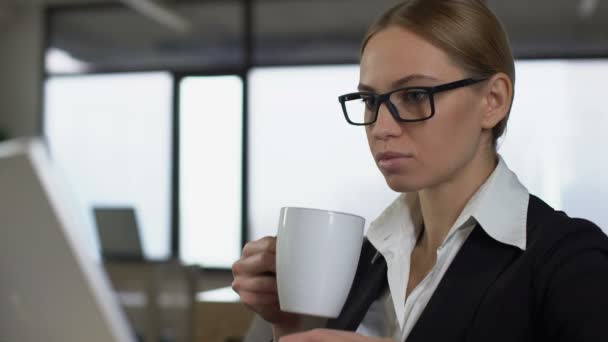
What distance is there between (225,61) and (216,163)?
85cm

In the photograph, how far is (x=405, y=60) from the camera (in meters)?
0.90

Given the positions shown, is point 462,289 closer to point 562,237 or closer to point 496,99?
point 562,237

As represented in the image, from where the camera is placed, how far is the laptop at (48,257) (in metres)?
0.86

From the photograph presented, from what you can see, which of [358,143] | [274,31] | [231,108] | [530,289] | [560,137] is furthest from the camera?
[274,31]

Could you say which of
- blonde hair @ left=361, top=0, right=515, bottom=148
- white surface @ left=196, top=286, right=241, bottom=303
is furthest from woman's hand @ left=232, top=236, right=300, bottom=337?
white surface @ left=196, top=286, right=241, bottom=303

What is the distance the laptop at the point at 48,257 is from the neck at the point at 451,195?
44 centimetres

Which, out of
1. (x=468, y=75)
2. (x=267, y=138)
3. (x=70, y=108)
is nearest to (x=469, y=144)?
(x=468, y=75)

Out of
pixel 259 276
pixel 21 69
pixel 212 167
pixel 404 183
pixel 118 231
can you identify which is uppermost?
pixel 21 69

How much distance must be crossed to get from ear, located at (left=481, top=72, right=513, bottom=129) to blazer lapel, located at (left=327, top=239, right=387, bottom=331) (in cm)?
25

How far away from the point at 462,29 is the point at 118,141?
17.7 ft

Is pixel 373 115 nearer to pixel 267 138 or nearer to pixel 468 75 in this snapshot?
pixel 468 75

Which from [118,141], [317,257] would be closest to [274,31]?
[118,141]

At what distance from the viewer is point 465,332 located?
787 mm

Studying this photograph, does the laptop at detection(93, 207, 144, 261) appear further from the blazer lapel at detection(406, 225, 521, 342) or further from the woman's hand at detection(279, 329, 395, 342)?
the woman's hand at detection(279, 329, 395, 342)
